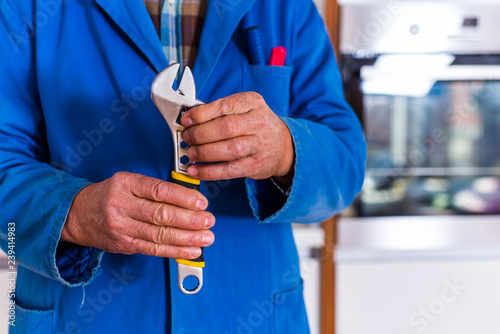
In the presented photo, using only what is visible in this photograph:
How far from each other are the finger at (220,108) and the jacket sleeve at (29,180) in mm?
179

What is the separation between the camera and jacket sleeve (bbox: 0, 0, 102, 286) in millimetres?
515

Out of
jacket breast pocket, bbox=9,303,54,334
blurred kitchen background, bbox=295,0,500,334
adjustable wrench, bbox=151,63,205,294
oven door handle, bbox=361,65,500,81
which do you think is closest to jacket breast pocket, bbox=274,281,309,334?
adjustable wrench, bbox=151,63,205,294

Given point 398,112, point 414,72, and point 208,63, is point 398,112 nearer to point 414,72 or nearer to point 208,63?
point 414,72

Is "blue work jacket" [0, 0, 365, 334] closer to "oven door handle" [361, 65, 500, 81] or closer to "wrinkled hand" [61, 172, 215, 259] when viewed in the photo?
"wrinkled hand" [61, 172, 215, 259]

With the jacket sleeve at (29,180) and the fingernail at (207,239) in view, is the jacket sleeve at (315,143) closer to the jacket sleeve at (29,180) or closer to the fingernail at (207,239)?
the fingernail at (207,239)

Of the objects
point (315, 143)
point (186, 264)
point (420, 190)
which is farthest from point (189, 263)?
point (420, 190)

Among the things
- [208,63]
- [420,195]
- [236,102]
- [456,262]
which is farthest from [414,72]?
[236,102]

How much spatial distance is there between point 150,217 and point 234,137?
124 millimetres

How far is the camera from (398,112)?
51.1 inches

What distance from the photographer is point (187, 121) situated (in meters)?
0.43

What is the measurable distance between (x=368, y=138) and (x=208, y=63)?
815 mm

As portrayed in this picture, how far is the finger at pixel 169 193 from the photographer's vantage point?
0.44 meters

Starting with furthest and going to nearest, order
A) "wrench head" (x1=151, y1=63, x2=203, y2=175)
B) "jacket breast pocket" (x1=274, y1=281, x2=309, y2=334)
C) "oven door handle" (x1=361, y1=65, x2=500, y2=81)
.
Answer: "oven door handle" (x1=361, y1=65, x2=500, y2=81) → "jacket breast pocket" (x1=274, y1=281, x2=309, y2=334) → "wrench head" (x1=151, y1=63, x2=203, y2=175)

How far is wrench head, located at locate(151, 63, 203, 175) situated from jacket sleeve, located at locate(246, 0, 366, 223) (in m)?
0.13
